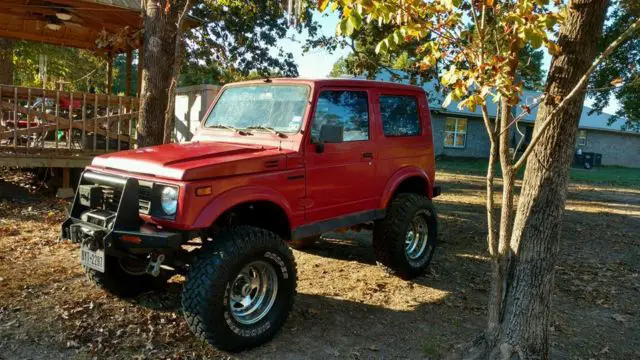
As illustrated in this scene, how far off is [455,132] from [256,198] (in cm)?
2526

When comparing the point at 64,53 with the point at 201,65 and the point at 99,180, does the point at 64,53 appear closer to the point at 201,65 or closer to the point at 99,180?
the point at 201,65

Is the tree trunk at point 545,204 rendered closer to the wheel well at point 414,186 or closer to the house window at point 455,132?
the wheel well at point 414,186

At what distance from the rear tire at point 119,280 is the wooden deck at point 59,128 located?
4.87m

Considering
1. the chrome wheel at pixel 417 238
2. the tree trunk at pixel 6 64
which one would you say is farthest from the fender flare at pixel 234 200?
the tree trunk at pixel 6 64

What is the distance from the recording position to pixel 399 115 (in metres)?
5.68

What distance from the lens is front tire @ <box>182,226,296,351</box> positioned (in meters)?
3.62

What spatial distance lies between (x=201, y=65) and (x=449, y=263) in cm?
1539

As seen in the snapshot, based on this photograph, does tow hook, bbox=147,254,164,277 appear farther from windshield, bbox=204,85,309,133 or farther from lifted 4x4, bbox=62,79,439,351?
windshield, bbox=204,85,309,133

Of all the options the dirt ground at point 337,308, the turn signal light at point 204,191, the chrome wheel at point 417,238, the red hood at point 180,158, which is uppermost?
the red hood at point 180,158

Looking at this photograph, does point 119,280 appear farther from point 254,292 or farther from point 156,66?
point 156,66

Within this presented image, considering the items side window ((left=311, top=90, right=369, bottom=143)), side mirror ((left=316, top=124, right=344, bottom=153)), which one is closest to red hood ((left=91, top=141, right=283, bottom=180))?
side mirror ((left=316, top=124, right=344, bottom=153))

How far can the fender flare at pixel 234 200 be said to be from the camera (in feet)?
11.9

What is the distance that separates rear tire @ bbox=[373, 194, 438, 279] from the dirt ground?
0.22m

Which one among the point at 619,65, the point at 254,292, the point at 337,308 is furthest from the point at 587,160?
the point at 254,292
